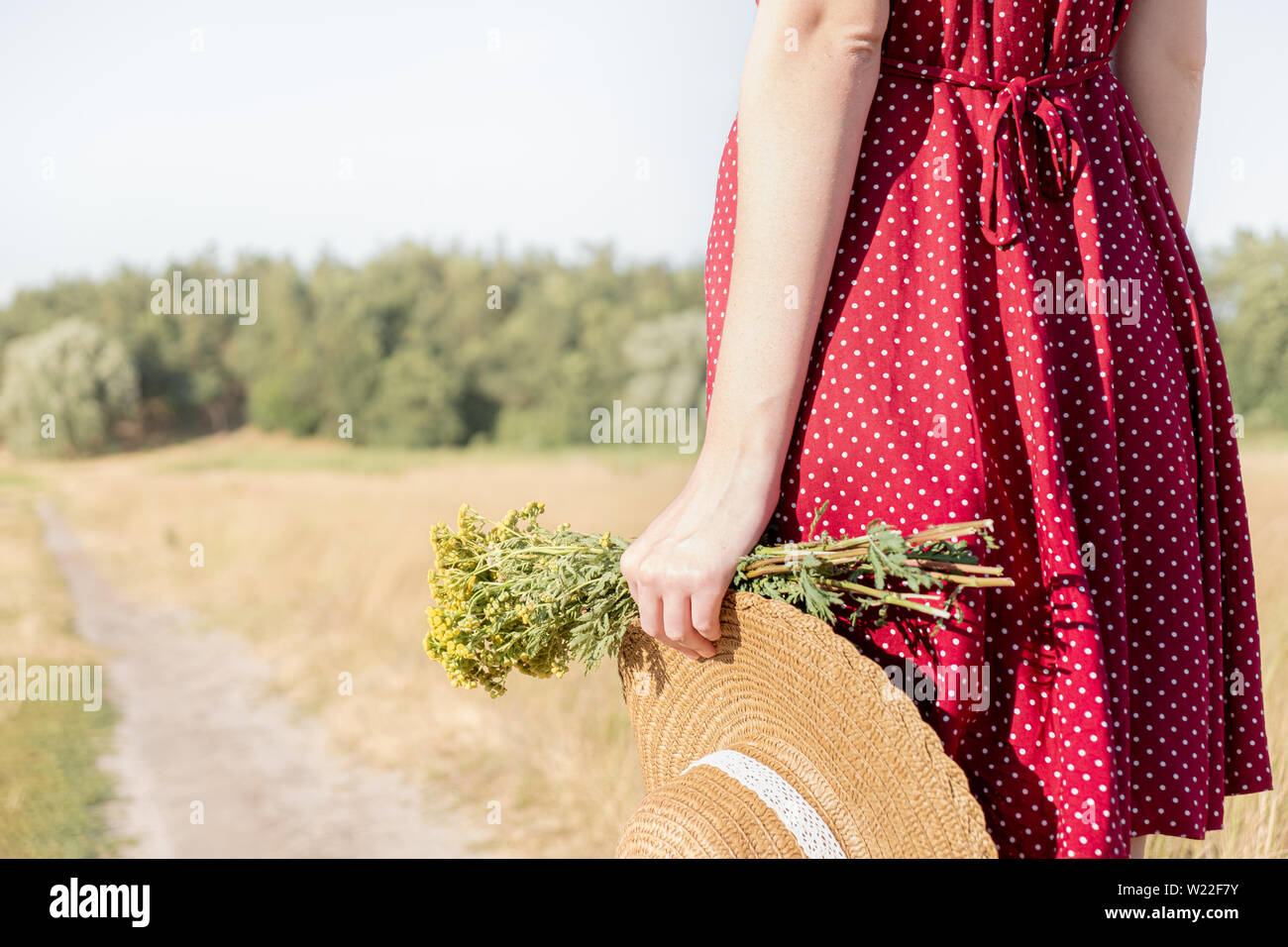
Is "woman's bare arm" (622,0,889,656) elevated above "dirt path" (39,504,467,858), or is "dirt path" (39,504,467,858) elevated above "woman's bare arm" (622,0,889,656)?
"woman's bare arm" (622,0,889,656)

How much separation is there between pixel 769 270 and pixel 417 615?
7.30 metres

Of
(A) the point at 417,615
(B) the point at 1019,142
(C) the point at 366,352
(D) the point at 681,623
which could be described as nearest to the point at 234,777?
(A) the point at 417,615

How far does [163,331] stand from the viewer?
40.6 meters

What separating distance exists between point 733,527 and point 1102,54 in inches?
28.4

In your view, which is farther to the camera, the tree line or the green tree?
the green tree

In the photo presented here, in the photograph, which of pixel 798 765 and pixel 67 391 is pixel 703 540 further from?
pixel 67 391

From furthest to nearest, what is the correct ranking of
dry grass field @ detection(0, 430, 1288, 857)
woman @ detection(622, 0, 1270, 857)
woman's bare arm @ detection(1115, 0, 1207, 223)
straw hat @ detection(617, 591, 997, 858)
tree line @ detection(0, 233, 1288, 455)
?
tree line @ detection(0, 233, 1288, 455), dry grass field @ detection(0, 430, 1288, 857), woman's bare arm @ detection(1115, 0, 1207, 223), woman @ detection(622, 0, 1270, 857), straw hat @ detection(617, 591, 997, 858)

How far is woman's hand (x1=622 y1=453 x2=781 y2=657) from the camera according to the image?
1.05m

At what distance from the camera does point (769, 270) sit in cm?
103

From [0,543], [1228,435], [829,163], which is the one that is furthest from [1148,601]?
[0,543]

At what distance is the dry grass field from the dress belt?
6.84 feet

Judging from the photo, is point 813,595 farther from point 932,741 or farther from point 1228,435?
point 1228,435

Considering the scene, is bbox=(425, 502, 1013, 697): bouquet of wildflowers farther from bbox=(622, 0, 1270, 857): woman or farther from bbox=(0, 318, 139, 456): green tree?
bbox=(0, 318, 139, 456): green tree

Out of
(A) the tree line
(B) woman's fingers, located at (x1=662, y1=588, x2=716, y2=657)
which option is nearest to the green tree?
(A) the tree line
